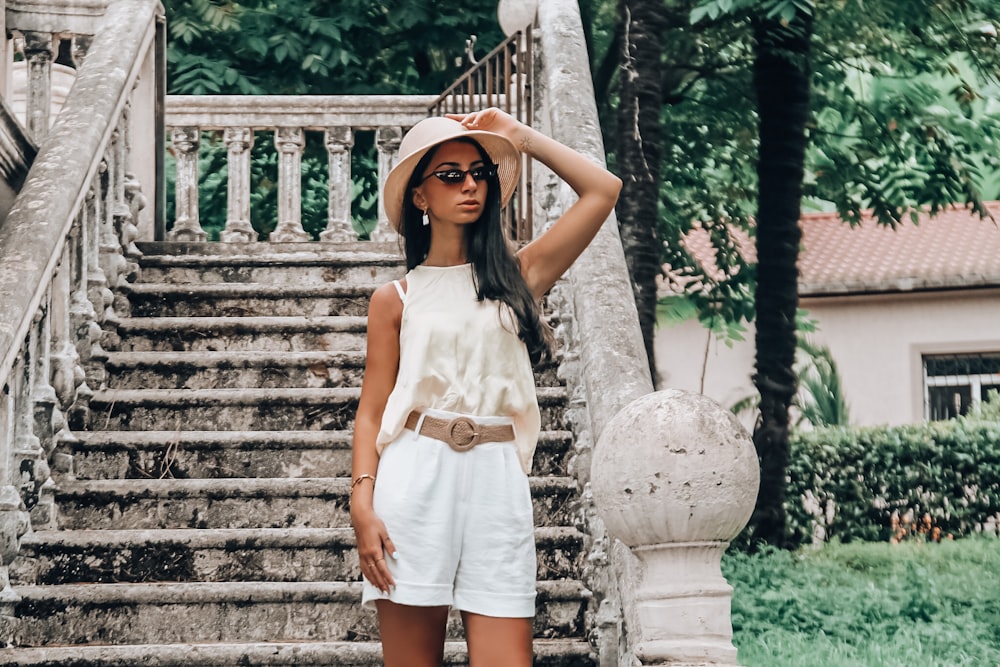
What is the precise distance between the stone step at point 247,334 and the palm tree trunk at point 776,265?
3856 millimetres

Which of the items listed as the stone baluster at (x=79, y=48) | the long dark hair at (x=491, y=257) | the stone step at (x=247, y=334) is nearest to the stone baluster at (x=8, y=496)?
the stone step at (x=247, y=334)

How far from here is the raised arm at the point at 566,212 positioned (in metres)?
3.37

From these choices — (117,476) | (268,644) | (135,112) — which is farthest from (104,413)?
(135,112)

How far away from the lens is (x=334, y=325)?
267 inches

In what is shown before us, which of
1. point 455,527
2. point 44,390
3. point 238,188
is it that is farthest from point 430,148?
point 238,188

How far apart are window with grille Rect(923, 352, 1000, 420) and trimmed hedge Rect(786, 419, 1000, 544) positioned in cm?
550

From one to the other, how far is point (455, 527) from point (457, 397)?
0.95 feet

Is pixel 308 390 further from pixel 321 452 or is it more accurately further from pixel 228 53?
pixel 228 53

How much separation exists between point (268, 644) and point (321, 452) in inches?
48.5

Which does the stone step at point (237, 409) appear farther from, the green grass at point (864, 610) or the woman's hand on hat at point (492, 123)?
the woman's hand on hat at point (492, 123)

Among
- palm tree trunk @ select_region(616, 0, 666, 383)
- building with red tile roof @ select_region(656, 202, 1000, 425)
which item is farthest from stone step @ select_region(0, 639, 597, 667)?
building with red tile roof @ select_region(656, 202, 1000, 425)

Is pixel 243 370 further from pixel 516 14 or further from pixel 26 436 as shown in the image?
pixel 516 14

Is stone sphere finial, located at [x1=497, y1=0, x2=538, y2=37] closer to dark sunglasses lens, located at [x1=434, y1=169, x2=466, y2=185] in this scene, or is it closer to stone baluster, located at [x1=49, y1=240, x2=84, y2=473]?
stone baluster, located at [x1=49, y1=240, x2=84, y2=473]

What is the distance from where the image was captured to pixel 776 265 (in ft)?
32.2
